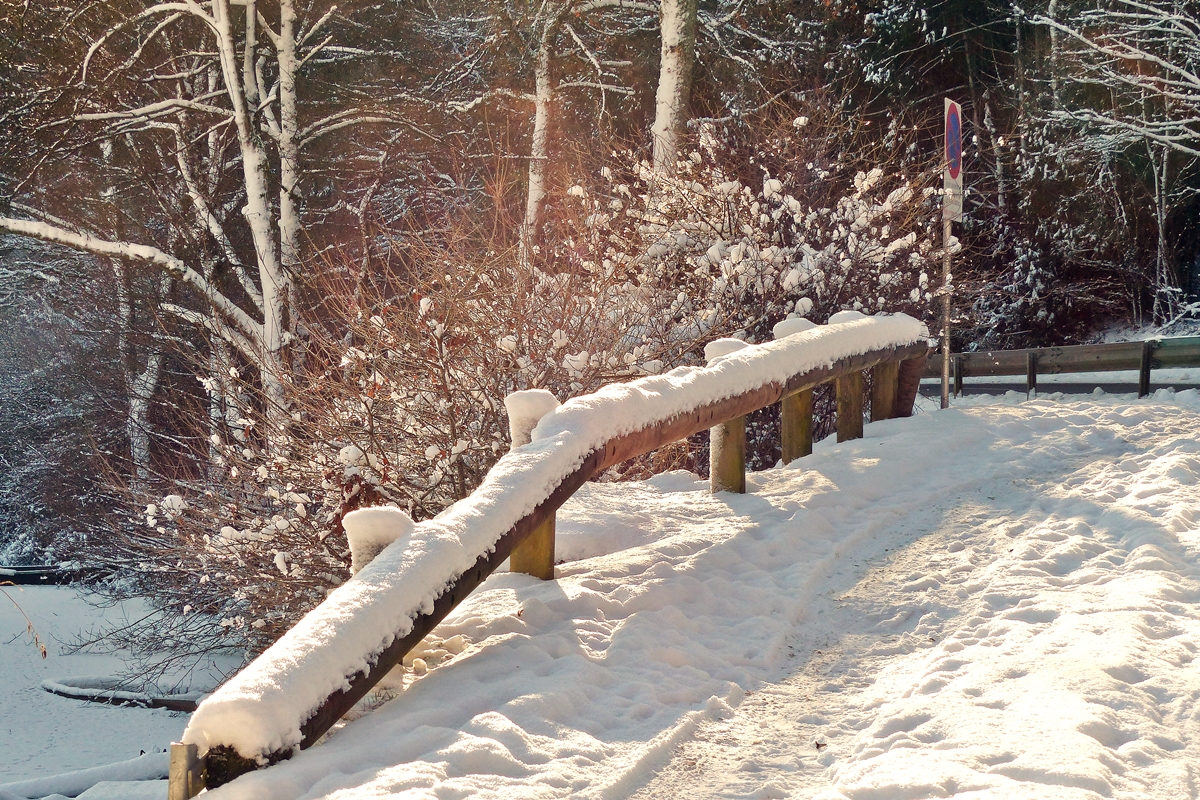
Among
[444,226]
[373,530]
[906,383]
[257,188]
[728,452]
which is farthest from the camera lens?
[444,226]

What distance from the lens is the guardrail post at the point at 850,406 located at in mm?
7848

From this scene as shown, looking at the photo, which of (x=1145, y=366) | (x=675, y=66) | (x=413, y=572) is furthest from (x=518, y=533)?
(x=1145, y=366)

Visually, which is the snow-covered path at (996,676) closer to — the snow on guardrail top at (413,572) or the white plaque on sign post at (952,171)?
the snow on guardrail top at (413,572)

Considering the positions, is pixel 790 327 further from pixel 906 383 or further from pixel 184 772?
pixel 184 772

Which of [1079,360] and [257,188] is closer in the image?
[257,188]

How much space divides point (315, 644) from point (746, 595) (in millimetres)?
2354

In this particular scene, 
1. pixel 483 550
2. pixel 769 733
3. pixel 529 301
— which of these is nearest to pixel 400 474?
pixel 529 301

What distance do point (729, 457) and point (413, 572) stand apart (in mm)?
3181

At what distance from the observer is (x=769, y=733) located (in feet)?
12.7

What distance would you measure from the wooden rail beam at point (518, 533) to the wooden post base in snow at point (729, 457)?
0.28 meters

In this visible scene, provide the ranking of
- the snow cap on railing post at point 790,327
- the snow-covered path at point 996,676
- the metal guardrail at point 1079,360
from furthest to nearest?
the metal guardrail at point 1079,360 < the snow cap on railing post at point 790,327 < the snow-covered path at point 996,676

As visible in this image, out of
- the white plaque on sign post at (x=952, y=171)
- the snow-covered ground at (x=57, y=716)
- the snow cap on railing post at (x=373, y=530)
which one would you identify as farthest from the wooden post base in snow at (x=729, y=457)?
the snow-covered ground at (x=57, y=716)

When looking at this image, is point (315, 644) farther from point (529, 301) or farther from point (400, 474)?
point (529, 301)

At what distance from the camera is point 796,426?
734 centimetres
